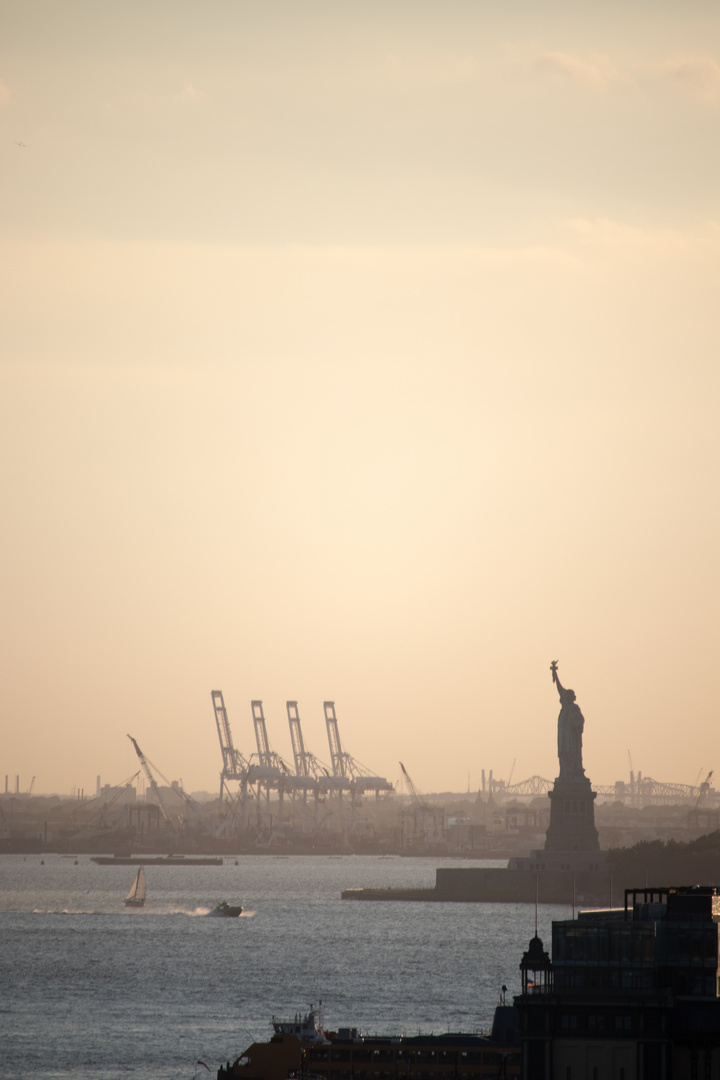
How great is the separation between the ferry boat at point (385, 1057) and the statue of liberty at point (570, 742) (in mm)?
101017

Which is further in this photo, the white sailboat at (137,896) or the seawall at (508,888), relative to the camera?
the white sailboat at (137,896)

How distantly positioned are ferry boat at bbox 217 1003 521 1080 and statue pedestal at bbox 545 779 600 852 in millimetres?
99092

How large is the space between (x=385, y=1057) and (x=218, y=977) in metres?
46.8

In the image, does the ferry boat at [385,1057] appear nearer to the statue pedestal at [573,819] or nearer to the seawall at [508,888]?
the seawall at [508,888]

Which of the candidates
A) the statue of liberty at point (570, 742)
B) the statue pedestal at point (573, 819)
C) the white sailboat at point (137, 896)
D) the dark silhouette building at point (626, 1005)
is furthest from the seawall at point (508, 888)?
the dark silhouette building at point (626, 1005)

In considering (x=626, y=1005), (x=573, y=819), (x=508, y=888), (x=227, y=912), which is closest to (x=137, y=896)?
(x=227, y=912)

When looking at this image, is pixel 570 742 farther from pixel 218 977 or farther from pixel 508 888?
pixel 218 977

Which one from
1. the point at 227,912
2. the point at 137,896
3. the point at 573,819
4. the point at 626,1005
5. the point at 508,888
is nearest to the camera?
the point at 626,1005

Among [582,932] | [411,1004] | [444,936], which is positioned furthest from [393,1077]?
[444,936]

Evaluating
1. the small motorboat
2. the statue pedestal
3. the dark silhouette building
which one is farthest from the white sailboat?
the dark silhouette building

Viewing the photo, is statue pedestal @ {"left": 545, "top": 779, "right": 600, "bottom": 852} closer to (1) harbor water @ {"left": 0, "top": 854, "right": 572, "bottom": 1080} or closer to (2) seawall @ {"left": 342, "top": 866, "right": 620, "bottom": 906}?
(2) seawall @ {"left": 342, "top": 866, "right": 620, "bottom": 906}

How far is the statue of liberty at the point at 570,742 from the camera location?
159625 mm

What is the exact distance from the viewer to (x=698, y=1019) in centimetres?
4012

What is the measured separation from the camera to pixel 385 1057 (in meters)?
56.3
